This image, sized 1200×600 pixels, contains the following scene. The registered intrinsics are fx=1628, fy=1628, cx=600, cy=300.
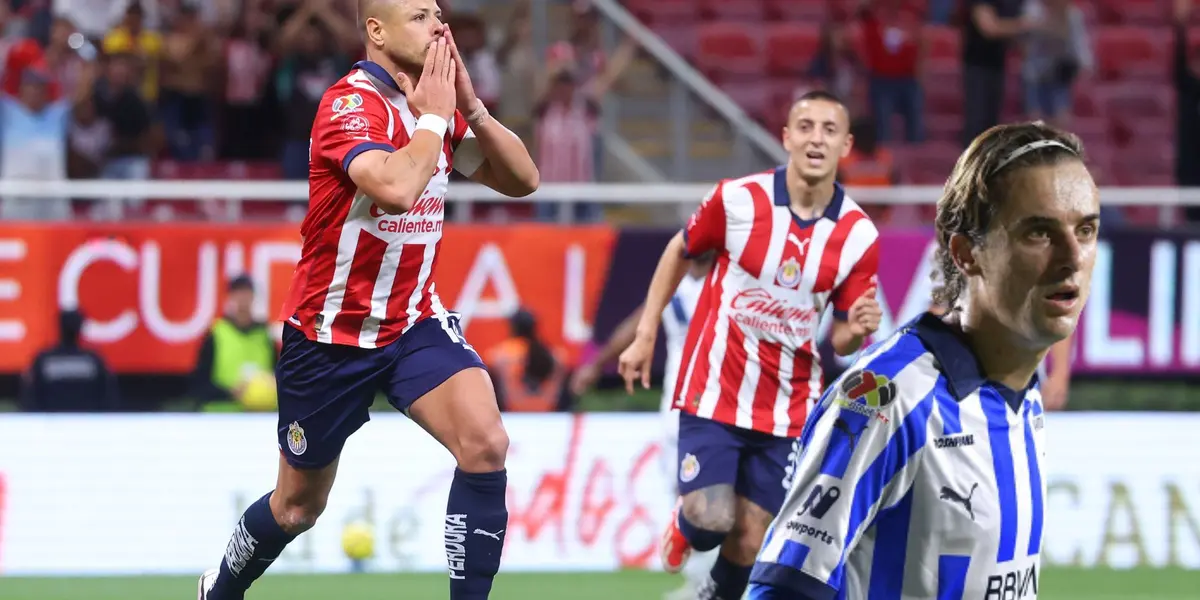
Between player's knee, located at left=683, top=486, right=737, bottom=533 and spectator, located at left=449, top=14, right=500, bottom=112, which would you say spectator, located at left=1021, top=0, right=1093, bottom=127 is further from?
player's knee, located at left=683, top=486, right=737, bottom=533

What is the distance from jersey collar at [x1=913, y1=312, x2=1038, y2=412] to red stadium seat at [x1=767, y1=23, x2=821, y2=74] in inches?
487

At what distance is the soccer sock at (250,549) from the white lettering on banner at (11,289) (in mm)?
5303

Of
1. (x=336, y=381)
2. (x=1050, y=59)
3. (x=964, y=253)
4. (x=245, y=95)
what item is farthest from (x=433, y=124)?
(x=1050, y=59)

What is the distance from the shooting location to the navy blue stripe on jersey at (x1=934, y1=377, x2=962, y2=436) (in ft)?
8.16

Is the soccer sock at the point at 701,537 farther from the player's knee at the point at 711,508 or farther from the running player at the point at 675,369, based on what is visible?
the running player at the point at 675,369

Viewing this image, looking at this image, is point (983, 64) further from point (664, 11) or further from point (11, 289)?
point (11, 289)

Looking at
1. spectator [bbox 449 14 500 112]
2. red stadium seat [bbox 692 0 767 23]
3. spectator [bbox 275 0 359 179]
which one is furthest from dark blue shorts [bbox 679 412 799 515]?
red stadium seat [bbox 692 0 767 23]

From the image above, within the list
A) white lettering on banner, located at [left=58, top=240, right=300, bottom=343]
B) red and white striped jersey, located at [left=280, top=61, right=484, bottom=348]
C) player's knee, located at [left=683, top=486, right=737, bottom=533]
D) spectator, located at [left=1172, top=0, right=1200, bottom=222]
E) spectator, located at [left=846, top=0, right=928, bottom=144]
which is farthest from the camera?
spectator, located at [left=1172, top=0, right=1200, bottom=222]

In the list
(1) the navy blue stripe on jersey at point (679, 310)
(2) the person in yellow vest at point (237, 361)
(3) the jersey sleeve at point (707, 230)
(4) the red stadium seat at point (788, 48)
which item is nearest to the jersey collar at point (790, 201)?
(3) the jersey sleeve at point (707, 230)

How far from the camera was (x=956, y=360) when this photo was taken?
253 centimetres

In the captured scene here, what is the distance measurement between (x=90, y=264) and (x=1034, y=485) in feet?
27.9

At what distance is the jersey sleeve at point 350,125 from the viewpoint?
477cm

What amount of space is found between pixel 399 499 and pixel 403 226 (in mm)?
4841

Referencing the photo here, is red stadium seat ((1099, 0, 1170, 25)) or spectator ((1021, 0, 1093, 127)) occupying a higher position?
red stadium seat ((1099, 0, 1170, 25))
